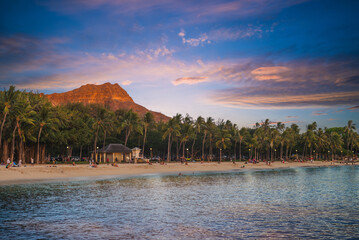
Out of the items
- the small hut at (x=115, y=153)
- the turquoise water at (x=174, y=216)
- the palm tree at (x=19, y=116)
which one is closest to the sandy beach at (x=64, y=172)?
the palm tree at (x=19, y=116)

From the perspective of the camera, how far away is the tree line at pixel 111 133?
5884 cm

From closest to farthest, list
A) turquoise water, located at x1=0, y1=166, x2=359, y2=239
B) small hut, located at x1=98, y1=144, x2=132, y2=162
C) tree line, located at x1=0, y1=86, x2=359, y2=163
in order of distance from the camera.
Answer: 1. turquoise water, located at x1=0, y1=166, x2=359, y2=239
2. tree line, located at x1=0, y1=86, x2=359, y2=163
3. small hut, located at x1=98, y1=144, x2=132, y2=162

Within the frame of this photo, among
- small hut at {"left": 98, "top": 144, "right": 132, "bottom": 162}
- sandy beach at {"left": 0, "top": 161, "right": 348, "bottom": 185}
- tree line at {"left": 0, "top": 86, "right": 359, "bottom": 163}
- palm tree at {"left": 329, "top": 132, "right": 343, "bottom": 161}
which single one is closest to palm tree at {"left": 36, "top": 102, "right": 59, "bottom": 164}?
tree line at {"left": 0, "top": 86, "right": 359, "bottom": 163}

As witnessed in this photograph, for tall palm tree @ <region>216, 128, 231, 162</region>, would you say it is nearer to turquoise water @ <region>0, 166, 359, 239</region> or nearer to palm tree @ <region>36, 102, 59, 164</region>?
palm tree @ <region>36, 102, 59, 164</region>

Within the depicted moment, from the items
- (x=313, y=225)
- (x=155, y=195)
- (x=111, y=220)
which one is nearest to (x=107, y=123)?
(x=155, y=195)

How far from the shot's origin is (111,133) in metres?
108

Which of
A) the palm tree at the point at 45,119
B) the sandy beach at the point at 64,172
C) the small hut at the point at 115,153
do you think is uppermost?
the palm tree at the point at 45,119

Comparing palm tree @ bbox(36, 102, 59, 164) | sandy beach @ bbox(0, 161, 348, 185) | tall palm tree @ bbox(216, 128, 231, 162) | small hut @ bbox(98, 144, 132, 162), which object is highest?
palm tree @ bbox(36, 102, 59, 164)

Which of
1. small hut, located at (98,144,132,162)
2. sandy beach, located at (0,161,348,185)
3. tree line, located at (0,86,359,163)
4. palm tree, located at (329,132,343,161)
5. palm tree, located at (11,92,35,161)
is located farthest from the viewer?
palm tree, located at (329,132,343,161)

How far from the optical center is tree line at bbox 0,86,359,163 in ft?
193

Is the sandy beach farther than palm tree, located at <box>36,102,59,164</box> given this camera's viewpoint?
No

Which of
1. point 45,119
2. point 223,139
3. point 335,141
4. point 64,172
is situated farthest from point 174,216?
point 335,141

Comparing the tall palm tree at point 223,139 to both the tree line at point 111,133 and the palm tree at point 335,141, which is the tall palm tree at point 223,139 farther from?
the palm tree at point 335,141

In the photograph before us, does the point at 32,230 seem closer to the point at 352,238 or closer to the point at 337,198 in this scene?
the point at 352,238
